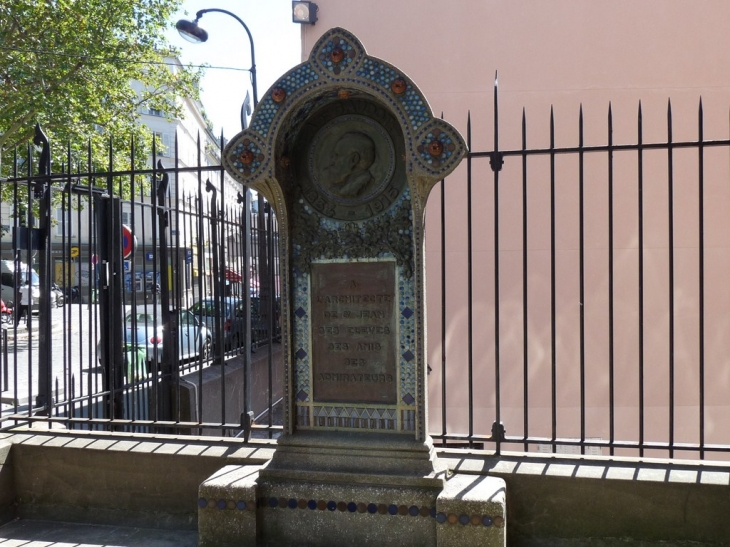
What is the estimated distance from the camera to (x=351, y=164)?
171 inches

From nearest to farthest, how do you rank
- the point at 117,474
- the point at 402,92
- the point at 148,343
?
the point at 402,92
the point at 117,474
the point at 148,343

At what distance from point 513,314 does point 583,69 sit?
166 inches

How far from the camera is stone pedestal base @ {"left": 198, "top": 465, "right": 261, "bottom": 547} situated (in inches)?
166

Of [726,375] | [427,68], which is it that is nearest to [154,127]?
[427,68]

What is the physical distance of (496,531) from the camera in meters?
3.82

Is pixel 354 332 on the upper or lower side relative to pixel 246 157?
lower

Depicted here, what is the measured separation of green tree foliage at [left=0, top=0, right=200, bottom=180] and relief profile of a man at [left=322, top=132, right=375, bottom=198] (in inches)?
458

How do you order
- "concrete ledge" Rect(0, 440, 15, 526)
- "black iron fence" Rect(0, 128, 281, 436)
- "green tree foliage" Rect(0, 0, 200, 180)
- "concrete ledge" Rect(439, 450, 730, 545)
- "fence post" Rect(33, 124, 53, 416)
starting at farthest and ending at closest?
"green tree foliage" Rect(0, 0, 200, 180) → "fence post" Rect(33, 124, 53, 416) → "black iron fence" Rect(0, 128, 281, 436) → "concrete ledge" Rect(0, 440, 15, 526) → "concrete ledge" Rect(439, 450, 730, 545)

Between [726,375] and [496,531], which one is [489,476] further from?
[726,375]

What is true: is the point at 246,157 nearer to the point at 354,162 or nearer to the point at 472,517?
the point at 354,162

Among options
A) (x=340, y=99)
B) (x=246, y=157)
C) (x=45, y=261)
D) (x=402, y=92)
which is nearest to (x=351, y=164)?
(x=340, y=99)

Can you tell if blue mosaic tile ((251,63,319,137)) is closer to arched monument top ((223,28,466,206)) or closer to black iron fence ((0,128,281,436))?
arched monument top ((223,28,466,206))

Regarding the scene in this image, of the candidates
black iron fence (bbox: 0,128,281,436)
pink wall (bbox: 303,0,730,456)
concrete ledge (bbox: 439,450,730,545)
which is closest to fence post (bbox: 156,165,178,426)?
black iron fence (bbox: 0,128,281,436)

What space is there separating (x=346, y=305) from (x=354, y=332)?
7.4 inches
